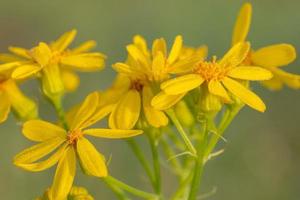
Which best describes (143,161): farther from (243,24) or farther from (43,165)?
(243,24)

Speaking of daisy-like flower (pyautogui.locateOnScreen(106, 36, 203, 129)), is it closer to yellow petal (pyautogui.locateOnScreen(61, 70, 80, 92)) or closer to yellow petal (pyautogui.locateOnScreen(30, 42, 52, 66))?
yellow petal (pyautogui.locateOnScreen(30, 42, 52, 66))

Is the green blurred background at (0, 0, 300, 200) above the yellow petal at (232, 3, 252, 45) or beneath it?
beneath

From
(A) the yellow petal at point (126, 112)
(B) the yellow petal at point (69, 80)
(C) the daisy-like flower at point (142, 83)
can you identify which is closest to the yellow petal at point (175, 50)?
Answer: (C) the daisy-like flower at point (142, 83)

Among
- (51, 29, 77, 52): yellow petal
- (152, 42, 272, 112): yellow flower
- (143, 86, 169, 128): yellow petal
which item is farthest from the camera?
(51, 29, 77, 52): yellow petal

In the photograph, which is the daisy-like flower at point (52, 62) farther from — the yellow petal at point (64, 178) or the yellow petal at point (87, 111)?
the yellow petal at point (64, 178)

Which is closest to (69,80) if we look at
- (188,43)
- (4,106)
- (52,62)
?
(52,62)

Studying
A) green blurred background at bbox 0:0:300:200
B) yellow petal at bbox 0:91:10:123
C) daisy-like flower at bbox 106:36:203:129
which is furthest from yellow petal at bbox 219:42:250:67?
green blurred background at bbox 0:0:300:200

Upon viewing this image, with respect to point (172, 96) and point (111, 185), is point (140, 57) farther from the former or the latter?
point (111, 185)

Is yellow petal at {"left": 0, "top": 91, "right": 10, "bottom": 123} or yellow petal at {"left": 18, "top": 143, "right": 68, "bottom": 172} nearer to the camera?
yellow petal at {"left": 18, "top": 143, "right": 68, "bottom": 172}
